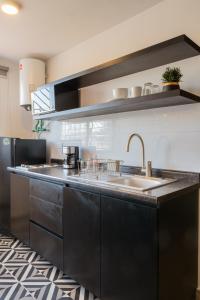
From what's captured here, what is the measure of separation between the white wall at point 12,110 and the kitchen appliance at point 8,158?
0.47 meters

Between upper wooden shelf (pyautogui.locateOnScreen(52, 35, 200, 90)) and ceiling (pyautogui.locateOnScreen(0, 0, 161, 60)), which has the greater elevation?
ceiling (pyautogui.locateOnScreen(0, 0, 161, 60))

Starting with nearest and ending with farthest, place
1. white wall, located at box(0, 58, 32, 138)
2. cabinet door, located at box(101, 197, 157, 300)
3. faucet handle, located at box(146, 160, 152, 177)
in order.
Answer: cabinet door, located at box(101, 197, 157, 300) → faucet handle, located at box(146, 160, 152, 177) → white wall, located at box(0, 58, 32, 138)

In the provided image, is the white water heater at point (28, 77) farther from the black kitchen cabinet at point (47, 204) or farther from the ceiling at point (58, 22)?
the black kitchen cabinet at point (47, 204)

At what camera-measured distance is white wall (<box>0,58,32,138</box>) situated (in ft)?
9.82

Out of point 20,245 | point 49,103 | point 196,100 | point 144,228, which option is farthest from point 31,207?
point 196,100

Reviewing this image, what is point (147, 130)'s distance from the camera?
6.34ft

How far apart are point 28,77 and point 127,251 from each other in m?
2.34

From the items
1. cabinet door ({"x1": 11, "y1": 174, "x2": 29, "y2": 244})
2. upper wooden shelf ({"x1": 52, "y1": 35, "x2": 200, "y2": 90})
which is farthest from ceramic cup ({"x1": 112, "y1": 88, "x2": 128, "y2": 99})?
cabinet door ({"x1": 11, "y1": 174, "x2": 29, "y2": 244})

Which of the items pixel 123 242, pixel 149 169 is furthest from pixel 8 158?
pixel 123 242

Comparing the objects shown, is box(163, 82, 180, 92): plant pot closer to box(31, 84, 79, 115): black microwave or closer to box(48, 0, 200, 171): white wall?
box(48, 0, 200, 171): white wall

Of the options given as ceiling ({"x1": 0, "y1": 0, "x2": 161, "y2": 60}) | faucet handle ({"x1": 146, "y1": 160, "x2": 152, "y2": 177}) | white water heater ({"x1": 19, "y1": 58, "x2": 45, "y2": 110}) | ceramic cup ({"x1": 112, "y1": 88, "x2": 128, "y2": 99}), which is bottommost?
A: faucet handle ({"x1": 146, "y1": 160, "x2": 152, "y2": 177})

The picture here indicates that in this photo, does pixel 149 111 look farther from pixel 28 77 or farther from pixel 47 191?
pixel 28 77

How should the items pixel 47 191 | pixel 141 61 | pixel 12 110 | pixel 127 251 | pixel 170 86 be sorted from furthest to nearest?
pixel 12 110, pixel 47 191, pixel 141 61, pixel 170 86, pixel 127 251

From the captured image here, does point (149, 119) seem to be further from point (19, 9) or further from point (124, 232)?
point (19, 9)
